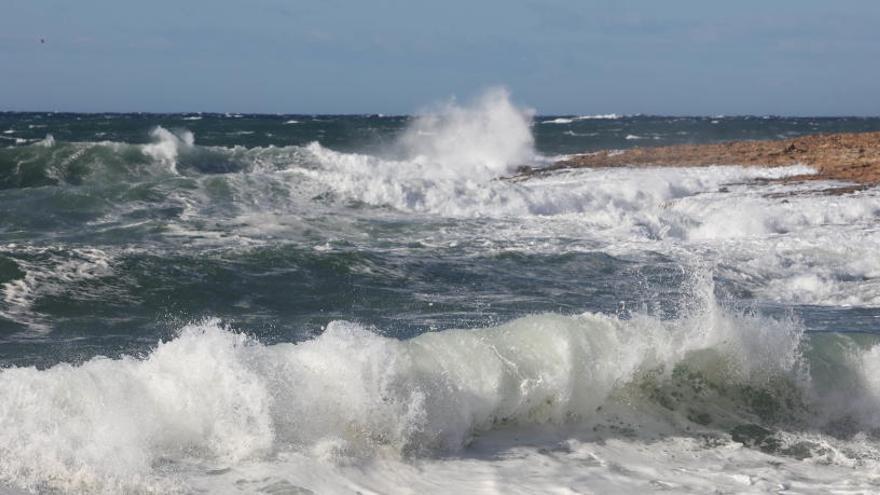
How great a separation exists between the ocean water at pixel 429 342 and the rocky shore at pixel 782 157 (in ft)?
12.0

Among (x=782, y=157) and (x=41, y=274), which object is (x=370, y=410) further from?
(x=782, y=157)

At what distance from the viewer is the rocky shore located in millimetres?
23109

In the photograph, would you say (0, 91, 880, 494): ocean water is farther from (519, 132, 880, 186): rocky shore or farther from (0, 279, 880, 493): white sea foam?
(519, 132, 880, 186): rocky shore

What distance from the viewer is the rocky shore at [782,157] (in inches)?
910

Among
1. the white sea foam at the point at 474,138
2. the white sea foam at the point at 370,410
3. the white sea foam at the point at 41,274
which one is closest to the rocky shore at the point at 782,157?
the white sea foam at the point at 474,138

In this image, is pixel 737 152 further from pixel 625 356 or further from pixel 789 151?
pixel 625 356

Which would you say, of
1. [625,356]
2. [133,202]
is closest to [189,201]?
[133,202]

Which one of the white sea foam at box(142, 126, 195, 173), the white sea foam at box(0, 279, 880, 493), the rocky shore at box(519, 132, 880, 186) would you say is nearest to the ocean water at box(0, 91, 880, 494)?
the white sea foam at box(0, 279, 880, 493)

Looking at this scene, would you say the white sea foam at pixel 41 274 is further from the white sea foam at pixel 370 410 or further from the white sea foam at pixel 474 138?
the white sea foam at pixel 474 138

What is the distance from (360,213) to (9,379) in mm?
13014

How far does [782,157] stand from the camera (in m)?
26.5

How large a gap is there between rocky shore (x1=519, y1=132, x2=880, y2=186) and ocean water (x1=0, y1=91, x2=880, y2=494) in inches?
144

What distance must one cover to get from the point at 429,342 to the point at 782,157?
21.4 m

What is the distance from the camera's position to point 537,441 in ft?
20.5
